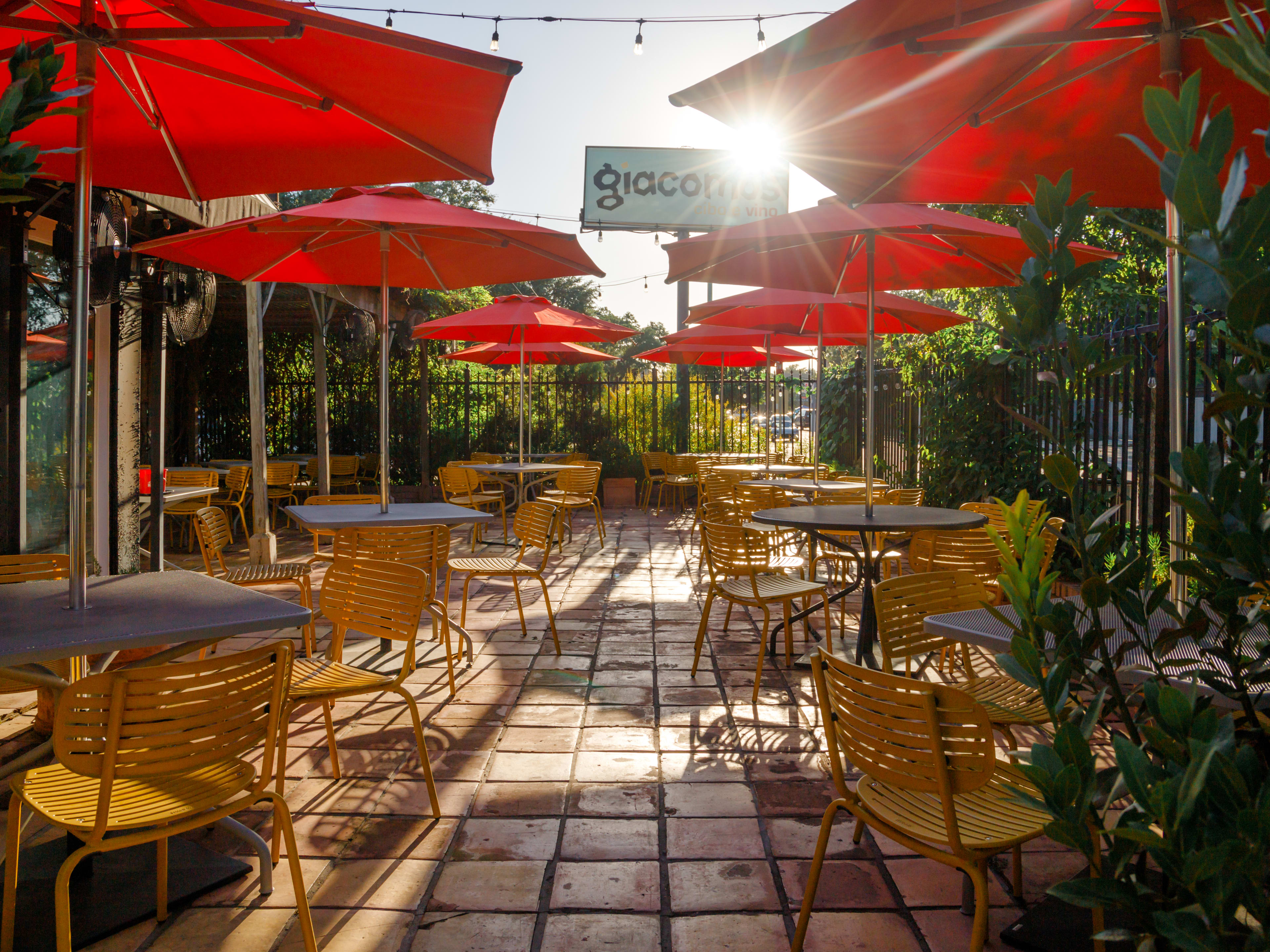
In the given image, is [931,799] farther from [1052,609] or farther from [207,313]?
[207,313]

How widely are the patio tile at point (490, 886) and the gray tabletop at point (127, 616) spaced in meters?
0.82

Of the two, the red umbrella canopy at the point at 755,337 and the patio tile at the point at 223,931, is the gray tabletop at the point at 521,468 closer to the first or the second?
the red umbrella canopy at the point at 755,337

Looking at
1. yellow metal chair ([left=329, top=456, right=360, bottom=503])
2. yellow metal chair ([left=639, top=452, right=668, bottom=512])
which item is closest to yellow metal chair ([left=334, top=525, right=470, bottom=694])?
yellow metal chair ([left=639, top=452, right=668, bottom=512])

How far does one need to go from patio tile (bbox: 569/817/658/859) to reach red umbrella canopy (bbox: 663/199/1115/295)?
2.51 metres

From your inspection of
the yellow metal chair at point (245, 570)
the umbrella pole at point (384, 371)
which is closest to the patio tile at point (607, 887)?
the yellow metal chair at point (245, 570)

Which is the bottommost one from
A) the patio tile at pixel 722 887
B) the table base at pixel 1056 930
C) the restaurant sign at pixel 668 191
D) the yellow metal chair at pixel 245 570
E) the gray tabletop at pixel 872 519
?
the patio tile at pixel 722 887

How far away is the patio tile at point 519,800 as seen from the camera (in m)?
2.75

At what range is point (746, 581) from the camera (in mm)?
4625

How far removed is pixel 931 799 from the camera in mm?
2004

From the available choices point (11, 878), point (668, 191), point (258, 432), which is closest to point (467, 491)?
point (258, 432)

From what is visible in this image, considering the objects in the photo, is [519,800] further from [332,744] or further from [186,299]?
[186,299]

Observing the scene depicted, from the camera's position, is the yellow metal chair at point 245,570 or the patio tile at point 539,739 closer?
the patio tile at point 539,739

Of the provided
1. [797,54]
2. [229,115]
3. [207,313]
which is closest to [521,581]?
[207,313]

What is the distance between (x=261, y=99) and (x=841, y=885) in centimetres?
335
